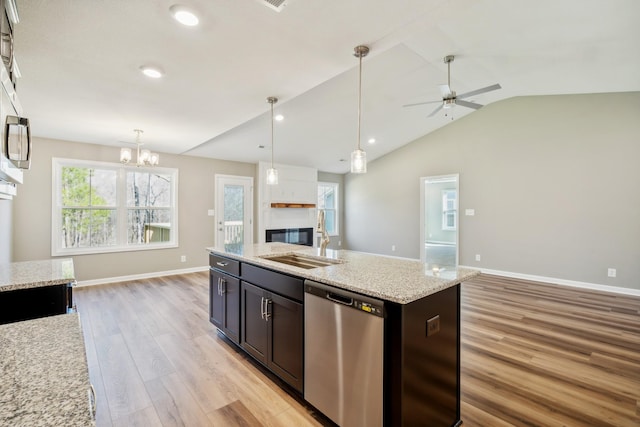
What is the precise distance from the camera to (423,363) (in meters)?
1.51

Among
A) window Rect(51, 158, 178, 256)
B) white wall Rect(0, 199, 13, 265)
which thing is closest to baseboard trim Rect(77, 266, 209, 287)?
window Rect(51, 158, 178, 256)

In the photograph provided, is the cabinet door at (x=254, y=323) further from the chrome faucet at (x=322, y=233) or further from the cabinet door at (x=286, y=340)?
the chrome faucet at (x=322, y=233)

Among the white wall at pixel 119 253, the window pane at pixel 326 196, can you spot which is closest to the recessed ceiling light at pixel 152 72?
the white wall at pixel 119 253

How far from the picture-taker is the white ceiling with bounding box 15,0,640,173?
176 cm

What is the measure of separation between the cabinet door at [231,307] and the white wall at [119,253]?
3388 mm

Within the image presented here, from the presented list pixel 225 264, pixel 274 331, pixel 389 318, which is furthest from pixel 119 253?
pixel 389 318

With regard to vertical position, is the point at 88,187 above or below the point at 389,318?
above

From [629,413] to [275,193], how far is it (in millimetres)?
6058

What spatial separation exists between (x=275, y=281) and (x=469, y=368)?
5.65ft

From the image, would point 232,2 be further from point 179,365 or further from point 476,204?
point 476,204

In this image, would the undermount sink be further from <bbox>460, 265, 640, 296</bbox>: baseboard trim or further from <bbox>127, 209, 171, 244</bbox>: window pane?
<bbox>460, 265, 640, 296</bbox>: baseboard trim

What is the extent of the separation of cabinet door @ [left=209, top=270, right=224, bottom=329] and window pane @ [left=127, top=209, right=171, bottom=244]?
3177 millimetres

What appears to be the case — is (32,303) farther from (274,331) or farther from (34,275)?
(274,331)

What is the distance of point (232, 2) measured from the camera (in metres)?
1.64
